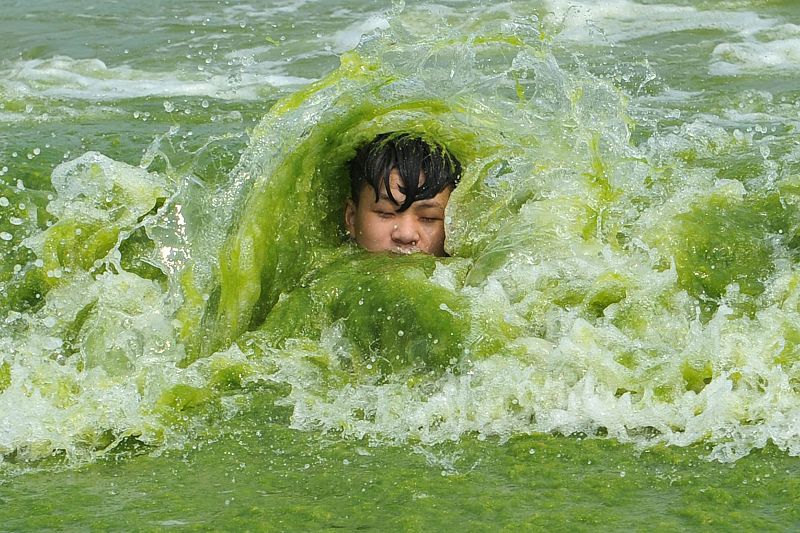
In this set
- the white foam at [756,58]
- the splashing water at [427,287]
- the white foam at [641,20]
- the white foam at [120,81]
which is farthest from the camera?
the white foam at [641,20]

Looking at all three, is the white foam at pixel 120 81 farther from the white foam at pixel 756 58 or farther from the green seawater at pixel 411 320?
the white foam at pixel 756 58

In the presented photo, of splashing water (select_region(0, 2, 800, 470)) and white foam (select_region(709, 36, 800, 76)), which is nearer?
splashing water (select_region(0, 2, 800, 470))

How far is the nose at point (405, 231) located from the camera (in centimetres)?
481

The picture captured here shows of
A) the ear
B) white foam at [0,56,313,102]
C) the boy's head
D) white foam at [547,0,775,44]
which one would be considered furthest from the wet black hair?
white foam at [547,0,775,44]

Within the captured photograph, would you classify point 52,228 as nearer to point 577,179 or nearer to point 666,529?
point 577,179

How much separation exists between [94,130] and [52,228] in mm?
1721

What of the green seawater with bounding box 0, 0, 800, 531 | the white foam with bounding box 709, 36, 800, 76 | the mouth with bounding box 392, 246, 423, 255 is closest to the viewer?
the green seawater with bounding box 0, 0, 800, 531

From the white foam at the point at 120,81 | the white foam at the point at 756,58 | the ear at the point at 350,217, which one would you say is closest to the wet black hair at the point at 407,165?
the ear at the point at 350,217

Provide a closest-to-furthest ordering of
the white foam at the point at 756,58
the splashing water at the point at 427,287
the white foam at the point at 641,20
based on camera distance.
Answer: the splashing water at the point at 427,287 < the white foam at the point at 756,58 < the white foam at the point at 641,20

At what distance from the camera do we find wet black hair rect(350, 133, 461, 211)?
483 cm

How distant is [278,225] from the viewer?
4645 millimetres

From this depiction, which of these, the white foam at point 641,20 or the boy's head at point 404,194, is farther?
the white foam at point 641,20

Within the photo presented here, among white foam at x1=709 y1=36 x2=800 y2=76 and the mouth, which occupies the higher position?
white foam at x1=709 y1=36 x2=800 y2=76

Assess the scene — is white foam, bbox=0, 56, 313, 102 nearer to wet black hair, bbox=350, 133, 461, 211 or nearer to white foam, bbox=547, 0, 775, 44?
white foam, bbox=547, 0, 775, 44
